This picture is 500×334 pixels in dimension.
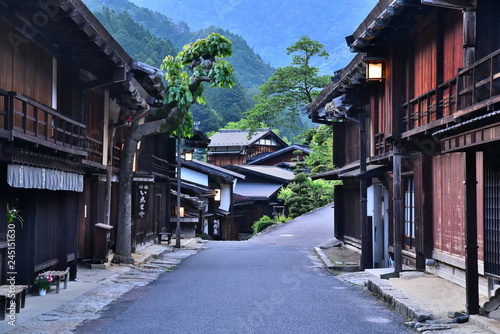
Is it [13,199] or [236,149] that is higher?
[236,149]

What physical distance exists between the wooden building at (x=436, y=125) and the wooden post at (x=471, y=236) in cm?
2

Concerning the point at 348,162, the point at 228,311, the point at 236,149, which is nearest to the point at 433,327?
the point at 228,311

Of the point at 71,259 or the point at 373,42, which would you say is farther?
the point at 373,42

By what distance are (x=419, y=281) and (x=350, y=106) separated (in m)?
8.65

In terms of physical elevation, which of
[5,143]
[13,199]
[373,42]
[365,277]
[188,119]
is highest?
[373,42]

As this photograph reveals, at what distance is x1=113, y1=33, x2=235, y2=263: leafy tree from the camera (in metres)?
20.5

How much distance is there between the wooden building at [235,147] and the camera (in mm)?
75312

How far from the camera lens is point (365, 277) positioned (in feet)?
58.4

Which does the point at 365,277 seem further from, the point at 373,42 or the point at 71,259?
the point at 71,259

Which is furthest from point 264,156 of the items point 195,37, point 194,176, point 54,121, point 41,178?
point 195,37

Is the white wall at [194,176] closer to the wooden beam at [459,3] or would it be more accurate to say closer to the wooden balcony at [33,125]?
the wooden balcony at [33,125]

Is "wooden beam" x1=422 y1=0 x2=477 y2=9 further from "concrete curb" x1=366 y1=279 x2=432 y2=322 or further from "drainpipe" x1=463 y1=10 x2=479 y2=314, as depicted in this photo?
"concrete curb" x1=366 y1=279 x2=432 y2=322

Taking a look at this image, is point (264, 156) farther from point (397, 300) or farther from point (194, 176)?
point (397, 300)

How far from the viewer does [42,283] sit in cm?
1374
